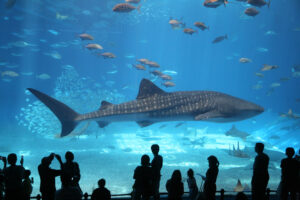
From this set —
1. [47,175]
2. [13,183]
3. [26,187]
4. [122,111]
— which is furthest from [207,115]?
[13,183]

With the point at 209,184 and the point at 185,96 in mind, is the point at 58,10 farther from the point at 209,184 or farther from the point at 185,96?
the point at 209,184

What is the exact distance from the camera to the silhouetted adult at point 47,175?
2898 mm

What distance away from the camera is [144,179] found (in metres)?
2.93

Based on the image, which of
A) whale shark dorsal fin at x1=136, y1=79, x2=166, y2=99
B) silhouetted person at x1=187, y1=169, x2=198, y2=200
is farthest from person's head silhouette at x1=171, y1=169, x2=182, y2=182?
whale shark dorsal fin at x1=136, y1=79, x2=166, y2=99

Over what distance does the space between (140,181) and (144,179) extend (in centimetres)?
6

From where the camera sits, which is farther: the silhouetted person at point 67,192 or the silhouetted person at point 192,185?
the silhouetted person at point 192,185

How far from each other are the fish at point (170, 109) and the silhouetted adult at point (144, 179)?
238 centimetres

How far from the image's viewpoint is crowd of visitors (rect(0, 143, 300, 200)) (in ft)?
8.40

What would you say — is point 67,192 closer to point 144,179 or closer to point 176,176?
point 144,179

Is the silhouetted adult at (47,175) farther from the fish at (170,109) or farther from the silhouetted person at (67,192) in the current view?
the fish at (170,109)

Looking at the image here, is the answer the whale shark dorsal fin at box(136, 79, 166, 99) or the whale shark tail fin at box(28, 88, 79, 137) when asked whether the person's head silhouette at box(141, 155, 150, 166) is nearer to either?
the whale shark tail fin at box(28, 88, 79, 137)

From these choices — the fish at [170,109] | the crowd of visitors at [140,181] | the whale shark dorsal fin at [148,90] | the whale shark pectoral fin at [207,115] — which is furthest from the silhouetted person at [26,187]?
the whale shark pectoral fin at [207,115]

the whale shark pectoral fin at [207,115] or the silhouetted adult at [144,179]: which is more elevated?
the whale shark pectoral fin at [207,115]

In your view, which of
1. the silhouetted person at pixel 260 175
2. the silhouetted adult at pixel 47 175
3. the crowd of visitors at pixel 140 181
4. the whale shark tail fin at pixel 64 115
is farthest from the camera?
the whale shark tail fin at pixel 64 115
